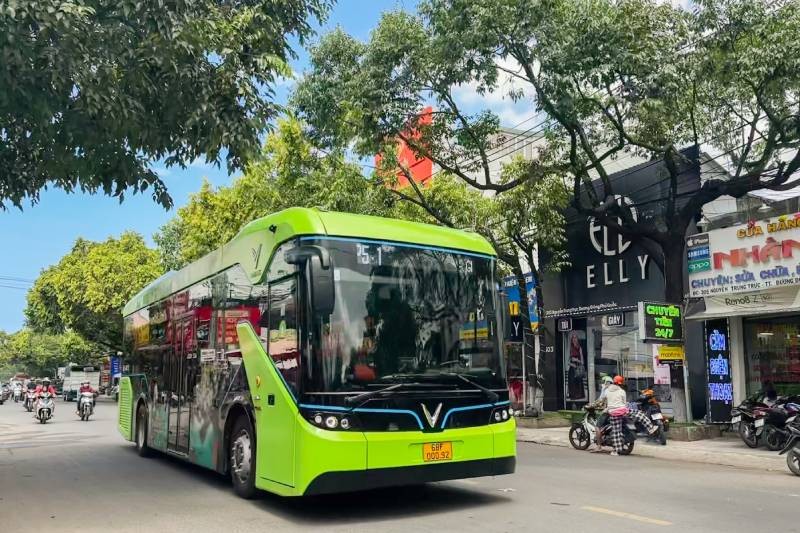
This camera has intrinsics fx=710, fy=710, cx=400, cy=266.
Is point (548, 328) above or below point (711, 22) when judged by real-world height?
below

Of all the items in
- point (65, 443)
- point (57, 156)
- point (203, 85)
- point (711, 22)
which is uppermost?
point (711, 22)

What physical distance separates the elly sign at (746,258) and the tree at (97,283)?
113 ft

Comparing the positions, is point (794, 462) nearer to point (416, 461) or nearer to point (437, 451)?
point (437, 451)

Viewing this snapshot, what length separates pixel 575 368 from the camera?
22.4 m

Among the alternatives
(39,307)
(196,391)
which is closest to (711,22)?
(196,391)

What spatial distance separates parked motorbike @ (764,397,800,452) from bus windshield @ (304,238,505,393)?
8.31 meters

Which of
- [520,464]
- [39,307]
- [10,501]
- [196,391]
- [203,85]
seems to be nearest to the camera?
Result: [203,85]

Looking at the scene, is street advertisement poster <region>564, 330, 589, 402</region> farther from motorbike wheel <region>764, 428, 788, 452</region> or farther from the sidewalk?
motorbike wheel <region>764, 428, 788, 452</region>

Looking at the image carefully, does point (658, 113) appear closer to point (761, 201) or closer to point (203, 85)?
point (761, 201)

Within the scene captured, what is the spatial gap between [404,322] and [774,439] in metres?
9.93

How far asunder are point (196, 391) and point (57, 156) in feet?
12.2

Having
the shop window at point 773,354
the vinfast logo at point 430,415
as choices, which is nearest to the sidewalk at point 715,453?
the shop window at point 773,354

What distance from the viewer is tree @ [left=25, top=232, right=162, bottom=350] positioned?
43.5 metres

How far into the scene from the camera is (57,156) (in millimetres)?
8531
